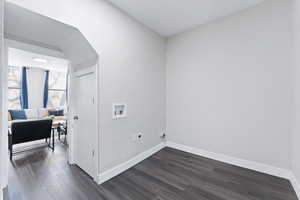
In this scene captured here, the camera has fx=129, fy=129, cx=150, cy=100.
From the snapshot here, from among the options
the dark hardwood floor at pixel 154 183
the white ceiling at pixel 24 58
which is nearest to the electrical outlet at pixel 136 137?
the dark hardwood floor at pixel 154 183

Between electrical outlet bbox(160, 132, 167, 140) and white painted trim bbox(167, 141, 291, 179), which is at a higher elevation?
electrical outlet bbox(160, 132, 167, 140)

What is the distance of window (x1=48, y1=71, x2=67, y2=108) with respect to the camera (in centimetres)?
678

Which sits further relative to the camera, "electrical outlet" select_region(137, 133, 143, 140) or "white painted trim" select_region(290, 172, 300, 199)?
"electrical outlet" select_region(137, 133, 143, 140)

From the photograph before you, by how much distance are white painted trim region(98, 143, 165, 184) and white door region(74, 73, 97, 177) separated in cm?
19

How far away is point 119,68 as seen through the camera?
7.67ft

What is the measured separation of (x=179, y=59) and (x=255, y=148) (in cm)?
242

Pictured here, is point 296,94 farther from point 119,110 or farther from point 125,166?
point 125,166

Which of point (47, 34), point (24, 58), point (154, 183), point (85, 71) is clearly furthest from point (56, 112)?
point (154, 183)

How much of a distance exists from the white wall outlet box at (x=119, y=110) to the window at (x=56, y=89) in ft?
21.0

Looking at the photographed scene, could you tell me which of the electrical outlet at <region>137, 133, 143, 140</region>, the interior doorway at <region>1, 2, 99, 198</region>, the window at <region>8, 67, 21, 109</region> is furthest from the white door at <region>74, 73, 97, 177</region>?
the window at <region>8, 67, 21, 109</region>

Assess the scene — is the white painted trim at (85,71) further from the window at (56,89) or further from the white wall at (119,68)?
the window at (56,89)

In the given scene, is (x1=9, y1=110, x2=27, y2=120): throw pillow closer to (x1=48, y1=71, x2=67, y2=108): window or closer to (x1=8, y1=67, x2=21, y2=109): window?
(x1=8, y1=67, x2=21, y2=109): window

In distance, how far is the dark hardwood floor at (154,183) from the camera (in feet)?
5.82

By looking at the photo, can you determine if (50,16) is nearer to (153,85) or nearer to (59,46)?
(59,46)
